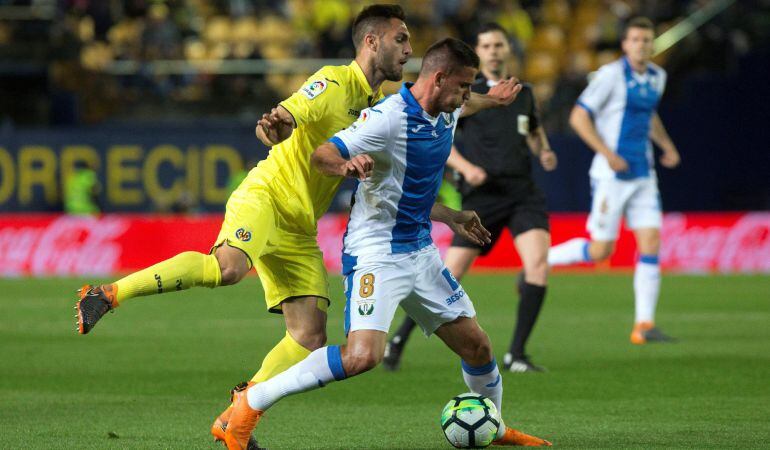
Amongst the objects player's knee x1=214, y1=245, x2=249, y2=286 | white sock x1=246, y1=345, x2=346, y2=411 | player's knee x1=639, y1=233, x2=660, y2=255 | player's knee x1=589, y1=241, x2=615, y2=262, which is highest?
player's knee x1=214, y1=245, x2=249, y2=286

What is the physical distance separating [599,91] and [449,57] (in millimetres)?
5815

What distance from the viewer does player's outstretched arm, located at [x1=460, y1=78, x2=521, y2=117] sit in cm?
727

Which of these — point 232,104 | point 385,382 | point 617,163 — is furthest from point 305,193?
point 232,104

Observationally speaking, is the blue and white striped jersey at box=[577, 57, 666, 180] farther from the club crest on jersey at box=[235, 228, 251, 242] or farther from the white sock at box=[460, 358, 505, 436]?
the club crest on jersey at box=[235, 228, 251, 242]

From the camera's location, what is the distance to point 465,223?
21.5 ft

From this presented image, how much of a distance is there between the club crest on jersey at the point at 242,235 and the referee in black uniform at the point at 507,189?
3.26 m

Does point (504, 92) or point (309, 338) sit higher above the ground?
point (504, 92)

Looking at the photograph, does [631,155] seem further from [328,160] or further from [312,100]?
[328,160]

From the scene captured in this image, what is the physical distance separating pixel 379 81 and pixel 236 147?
52.1ft

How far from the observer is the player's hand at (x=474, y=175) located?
943 cm

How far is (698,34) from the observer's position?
23.7 meters

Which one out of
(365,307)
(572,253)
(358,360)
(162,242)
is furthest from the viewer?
(162,242)

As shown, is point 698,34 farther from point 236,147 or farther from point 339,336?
point 339,336

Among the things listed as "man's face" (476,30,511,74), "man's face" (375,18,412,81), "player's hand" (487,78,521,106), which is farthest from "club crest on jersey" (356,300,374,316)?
"man's face" (476,30,511,74)
